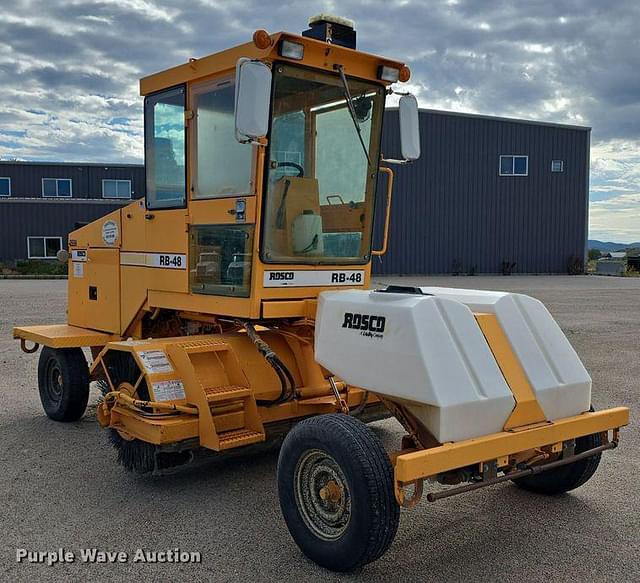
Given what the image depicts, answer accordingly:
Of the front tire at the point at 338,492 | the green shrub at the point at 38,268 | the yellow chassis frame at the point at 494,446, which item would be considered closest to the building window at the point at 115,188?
the green shrub at the point at 38,268

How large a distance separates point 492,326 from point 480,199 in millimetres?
25877

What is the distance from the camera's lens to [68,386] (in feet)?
21.3

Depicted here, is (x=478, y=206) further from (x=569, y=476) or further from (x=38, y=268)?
(x=569, y=476)

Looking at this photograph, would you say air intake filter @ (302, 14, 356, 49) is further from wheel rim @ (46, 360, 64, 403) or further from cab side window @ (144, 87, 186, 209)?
wheel rim @ (46, 360, 64, 403)

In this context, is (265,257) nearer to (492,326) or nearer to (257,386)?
(257,386)

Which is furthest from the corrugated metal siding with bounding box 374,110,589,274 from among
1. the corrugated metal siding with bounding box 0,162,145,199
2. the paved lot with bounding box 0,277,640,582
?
the paved lot with bounding box 0,277,640,582

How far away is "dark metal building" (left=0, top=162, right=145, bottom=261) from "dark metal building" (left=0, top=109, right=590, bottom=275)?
0.06m

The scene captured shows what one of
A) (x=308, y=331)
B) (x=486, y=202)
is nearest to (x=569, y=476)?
(x=308, y=331)

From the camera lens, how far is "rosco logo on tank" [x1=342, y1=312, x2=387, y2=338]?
385 cm

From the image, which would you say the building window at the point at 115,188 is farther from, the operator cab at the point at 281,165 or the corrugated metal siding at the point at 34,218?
the operator cab at the point at 281,165

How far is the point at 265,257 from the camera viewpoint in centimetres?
482

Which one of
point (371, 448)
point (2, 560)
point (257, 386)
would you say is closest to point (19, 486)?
point (2, 560)

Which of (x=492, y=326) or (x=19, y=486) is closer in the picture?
(x=492, y=326)

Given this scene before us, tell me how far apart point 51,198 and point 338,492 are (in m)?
31.9
